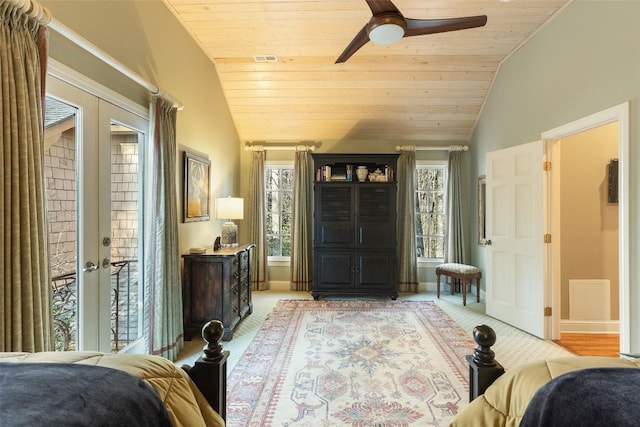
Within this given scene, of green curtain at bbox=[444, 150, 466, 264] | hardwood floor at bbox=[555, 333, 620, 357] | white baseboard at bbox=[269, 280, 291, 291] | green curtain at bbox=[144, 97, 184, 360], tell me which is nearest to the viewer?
green curtain at bbox=[144, 97, 184, 360]

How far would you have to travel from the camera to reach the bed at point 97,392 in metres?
0.67

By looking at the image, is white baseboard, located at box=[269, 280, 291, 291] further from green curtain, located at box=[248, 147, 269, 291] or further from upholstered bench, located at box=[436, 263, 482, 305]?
upholstered bench, located at box=[436, 263, 482, 305]

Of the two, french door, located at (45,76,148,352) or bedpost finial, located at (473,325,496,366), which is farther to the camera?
french door, located at (45,76,148,352)

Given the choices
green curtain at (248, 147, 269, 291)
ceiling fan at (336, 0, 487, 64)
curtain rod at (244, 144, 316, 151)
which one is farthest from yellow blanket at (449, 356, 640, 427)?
curtain rod at (244, 144, 316, 151)

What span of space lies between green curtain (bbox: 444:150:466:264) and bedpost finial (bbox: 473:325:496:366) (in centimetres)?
425

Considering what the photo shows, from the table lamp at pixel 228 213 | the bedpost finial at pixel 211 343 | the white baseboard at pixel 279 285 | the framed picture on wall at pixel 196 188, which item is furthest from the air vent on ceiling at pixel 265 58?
the bedpost finial at pixel 211 343

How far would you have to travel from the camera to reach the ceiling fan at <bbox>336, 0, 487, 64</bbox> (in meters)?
2.10

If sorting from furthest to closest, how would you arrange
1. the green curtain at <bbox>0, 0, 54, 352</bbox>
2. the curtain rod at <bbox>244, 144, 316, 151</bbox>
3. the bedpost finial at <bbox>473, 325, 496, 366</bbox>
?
the curtain rod at <bbox>244, 144, 316, 151</bbox> < the green curtain at <bbox>0, 0, 54, 352</bbox> < the bedpost finial at <bbox>473, 325, 496, 366</bbox>

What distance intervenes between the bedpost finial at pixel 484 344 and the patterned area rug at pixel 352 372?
1040 mm

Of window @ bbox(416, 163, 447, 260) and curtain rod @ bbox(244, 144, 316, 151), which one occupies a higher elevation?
curtain rod @ bbox(244, 144, 316, 151)

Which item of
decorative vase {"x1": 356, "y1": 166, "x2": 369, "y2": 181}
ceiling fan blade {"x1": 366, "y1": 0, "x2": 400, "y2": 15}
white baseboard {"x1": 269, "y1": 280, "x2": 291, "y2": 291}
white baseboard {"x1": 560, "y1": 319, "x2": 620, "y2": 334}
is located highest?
ceiling fan blade {"x1": 366, "y1": 0, "x2": 400, "y2": 15}

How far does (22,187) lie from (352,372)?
2.38 m

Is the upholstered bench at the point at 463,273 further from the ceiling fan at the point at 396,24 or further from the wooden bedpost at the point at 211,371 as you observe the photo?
the wooden bedpost at the point at 211,371

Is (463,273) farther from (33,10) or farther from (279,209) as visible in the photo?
(33,10)
